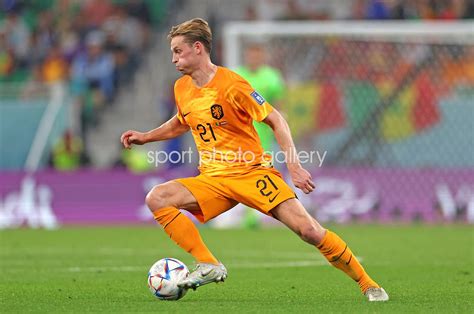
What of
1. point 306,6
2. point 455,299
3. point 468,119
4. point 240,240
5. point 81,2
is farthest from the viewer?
point 81,2

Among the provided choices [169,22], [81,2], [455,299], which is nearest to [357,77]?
[169,22]

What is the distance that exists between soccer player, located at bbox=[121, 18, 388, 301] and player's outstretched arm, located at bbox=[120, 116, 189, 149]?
11.4 inches

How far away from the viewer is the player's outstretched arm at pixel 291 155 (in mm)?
7570

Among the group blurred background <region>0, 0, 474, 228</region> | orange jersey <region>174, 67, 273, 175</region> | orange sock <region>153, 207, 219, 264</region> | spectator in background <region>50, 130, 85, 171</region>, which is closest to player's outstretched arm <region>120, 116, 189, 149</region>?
orange jersey <region>174, 67, 273, 175</region>

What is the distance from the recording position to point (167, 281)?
26.3ft

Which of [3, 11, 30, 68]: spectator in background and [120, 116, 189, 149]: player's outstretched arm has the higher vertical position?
[3, 11, 30, 68]: spectator in background

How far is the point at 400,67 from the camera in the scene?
2075 centimetres

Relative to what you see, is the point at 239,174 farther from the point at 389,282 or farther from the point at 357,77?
the point at 357,77

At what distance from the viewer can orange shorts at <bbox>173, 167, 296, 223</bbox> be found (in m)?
8.05

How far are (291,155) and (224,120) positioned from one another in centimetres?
68

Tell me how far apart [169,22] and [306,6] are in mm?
2867

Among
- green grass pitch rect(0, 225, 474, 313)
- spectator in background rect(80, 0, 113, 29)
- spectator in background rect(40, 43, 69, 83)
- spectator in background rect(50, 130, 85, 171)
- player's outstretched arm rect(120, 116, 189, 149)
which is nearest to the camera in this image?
green grass pitch rect(0, 225, 474, 313)

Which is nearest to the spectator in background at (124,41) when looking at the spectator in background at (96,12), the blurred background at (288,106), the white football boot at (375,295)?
the blurred background at (288,106)

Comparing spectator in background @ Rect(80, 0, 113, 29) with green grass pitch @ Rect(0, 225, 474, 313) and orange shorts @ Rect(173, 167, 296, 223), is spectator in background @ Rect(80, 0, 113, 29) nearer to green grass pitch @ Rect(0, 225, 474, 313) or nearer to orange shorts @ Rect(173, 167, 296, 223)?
green grass pitch @ Rect(0, 225, 474, 313)
